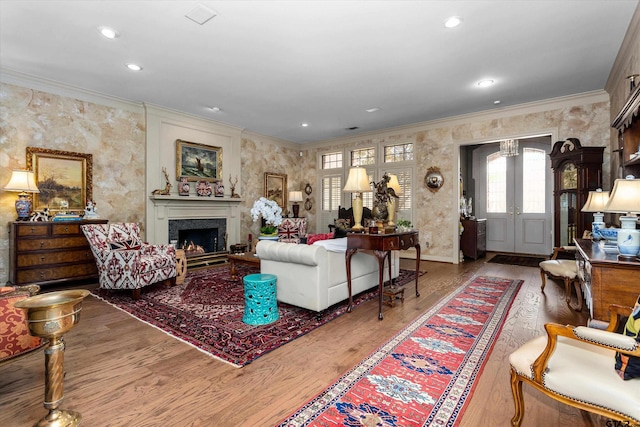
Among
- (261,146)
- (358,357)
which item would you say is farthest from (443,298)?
(261,146)

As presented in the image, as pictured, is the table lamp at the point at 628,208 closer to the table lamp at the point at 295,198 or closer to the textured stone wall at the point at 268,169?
the textured stone wall at the point at 268,169

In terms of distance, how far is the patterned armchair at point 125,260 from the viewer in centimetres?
379

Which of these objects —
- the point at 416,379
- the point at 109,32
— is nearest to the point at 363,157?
the point at 109,32

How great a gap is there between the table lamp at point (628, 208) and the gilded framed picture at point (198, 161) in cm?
630

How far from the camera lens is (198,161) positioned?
636cm

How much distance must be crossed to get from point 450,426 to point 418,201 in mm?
5763

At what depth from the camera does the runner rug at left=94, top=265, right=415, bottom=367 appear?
98.4 inches

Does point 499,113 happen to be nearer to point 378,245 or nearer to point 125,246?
point 378,245

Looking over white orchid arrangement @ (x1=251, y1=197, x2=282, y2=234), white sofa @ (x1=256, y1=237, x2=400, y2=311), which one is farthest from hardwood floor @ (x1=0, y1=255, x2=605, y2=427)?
white orchid arrangement @ (x1=251, y1=197, x2=282, y2=234)

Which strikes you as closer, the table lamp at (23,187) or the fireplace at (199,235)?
the table lamp at (23,187)

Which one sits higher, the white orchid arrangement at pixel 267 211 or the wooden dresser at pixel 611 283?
the white orchid arrangement at pixel 267 211

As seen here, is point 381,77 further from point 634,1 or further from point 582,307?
point 582,307

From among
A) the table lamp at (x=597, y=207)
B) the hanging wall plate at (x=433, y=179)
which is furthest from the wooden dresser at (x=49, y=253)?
the table lamp at (x=597, y=207)

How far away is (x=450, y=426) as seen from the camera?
1.56 metres
